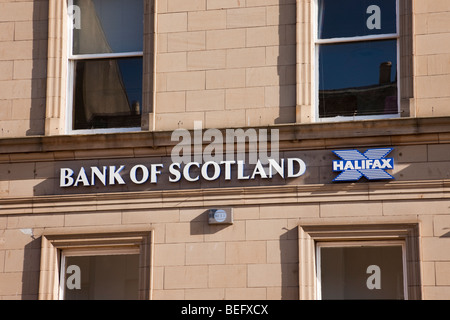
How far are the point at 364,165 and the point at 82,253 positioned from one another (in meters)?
4.17

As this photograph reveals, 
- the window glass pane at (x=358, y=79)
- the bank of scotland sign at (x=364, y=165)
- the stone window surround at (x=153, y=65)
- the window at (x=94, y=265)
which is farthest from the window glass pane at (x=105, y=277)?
the window glass pane at (x=358, y=79)

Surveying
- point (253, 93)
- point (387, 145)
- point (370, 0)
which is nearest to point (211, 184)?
point (253, 93)

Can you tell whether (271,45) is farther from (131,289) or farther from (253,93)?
(131,289)

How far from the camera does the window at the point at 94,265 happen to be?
567 inches

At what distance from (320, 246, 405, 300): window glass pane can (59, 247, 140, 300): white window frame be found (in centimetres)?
270

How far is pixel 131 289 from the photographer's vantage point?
14.5 meters

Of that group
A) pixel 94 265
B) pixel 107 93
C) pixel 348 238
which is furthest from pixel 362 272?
pixel 107 93

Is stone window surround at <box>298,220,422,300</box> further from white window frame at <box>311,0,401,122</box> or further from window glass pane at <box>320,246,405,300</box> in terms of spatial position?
white window frame at <box>311,0,401,122</box>

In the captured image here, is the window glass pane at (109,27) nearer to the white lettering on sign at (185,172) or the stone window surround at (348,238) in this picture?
the white lettering on sign at (185,172)

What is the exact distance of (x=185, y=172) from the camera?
14461 millimetres

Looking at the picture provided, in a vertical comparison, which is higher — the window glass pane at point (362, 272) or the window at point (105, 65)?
the window at point (105, 65)

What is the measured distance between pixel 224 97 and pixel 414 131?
2.73 meters

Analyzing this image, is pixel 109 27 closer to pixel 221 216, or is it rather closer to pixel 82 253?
pixel 82 253

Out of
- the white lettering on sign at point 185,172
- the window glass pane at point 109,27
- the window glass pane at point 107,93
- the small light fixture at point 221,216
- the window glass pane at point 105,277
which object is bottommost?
the window glass pane at point 105,277
